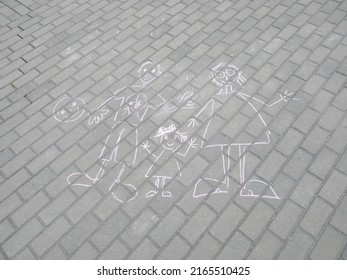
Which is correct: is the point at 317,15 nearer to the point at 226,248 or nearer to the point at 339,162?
the point at 339,162

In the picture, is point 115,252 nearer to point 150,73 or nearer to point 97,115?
point 97,115

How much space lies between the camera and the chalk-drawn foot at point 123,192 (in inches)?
119

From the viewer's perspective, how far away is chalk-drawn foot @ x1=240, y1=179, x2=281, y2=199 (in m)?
2.95

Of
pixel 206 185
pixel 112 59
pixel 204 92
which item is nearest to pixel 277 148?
pixel 206 185

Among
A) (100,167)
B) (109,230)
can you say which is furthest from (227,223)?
(100,167)

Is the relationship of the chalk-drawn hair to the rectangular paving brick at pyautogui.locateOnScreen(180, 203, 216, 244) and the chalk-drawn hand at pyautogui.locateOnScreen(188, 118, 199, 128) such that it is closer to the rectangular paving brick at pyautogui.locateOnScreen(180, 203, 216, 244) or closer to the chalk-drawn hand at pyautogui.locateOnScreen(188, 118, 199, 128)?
the chalk-drawn hand at pyautogui.locateOnScreen(188, 118, 199, 128)

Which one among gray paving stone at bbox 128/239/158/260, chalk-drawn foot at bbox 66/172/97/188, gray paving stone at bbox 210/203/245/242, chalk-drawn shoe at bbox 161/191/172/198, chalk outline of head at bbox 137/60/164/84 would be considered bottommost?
gray paving stone at bbox 128/239/158/260

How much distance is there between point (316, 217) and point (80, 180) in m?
2.35

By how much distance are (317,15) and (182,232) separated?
12.8ft

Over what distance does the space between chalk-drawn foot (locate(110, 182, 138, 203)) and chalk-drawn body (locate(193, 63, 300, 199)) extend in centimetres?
63

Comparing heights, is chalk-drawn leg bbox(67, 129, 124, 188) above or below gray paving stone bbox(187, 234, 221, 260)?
above

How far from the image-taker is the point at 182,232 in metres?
2.80

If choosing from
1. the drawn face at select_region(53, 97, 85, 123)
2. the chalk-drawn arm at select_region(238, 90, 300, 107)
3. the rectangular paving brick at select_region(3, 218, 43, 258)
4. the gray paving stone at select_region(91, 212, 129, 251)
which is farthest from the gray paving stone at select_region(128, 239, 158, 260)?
the chalk-drawn arm at select_region(238, 90, 300, 107)

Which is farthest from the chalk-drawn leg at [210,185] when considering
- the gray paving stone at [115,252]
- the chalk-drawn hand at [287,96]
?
the chalk-drawn hand at [287,96]
